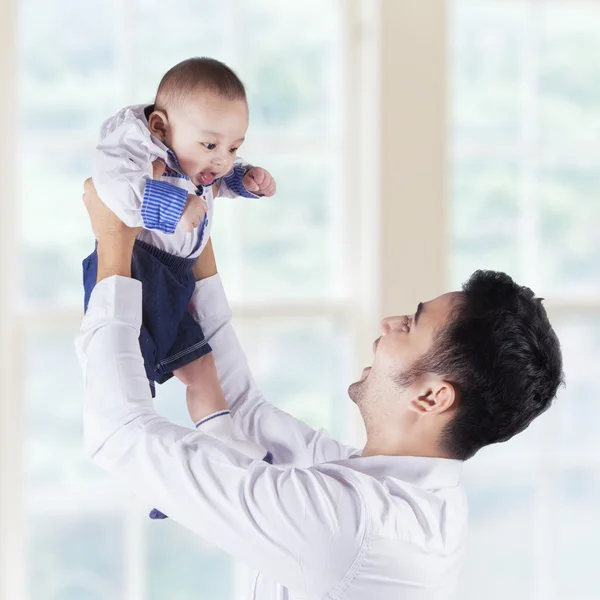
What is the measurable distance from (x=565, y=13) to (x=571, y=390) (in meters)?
1.35

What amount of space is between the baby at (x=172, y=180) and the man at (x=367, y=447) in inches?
2.6

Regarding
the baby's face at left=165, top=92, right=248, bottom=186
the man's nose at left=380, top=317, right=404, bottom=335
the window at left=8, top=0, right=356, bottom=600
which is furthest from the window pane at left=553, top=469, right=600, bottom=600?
the baby's face at left=165, top=92, right=248, bottom=186

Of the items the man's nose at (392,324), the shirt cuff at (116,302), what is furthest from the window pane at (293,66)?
the shirt cuff at (116,302)

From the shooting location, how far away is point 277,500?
4.10 feet

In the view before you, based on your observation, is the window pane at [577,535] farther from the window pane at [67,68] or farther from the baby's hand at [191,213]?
the baby's hand at [191,213]

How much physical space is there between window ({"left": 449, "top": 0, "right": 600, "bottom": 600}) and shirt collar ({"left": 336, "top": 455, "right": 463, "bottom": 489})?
166 centimetres

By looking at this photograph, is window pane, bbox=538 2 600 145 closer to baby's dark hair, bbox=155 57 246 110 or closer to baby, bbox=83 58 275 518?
baby, bbox=83 58 275 518

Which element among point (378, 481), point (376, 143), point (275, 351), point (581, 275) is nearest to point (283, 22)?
point (376, 143)

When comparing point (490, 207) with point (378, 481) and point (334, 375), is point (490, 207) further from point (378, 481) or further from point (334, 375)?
point (378, 481)

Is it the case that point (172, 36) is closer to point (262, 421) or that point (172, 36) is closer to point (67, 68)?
point (67, 68)

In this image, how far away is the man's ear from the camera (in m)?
1.40

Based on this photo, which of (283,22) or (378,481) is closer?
(378,481)

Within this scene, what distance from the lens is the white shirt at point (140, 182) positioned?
3.95ft

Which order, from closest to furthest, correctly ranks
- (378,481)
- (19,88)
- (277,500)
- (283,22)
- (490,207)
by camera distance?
(277,500) < (378,481) < (19,88) < (283,22) < (490,207)
